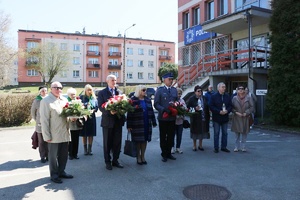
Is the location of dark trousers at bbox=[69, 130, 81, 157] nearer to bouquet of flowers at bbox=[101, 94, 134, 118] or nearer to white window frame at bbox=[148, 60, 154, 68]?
bouquet of flowers at bbox=[101, 94, 134, 118]

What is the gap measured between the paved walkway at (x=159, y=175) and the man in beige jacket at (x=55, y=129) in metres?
0.37

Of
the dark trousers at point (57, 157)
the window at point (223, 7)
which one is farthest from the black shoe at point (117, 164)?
the window at point (223, 7)

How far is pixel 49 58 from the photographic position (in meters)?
48.9

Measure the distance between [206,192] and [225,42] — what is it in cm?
1736

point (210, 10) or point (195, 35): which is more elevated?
point (210, 10)

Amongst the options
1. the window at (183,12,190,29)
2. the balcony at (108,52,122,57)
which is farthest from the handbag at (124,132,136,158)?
the balcony at (108,52,122,57)

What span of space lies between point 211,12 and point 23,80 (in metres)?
46.1

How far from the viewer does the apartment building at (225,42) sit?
15672mm

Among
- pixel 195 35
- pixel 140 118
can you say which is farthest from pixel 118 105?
pixel 195 35

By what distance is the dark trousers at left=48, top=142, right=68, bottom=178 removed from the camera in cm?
536

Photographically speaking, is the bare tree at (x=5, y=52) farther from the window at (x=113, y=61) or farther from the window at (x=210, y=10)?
the window at (x=113, y=61)

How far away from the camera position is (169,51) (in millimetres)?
67812

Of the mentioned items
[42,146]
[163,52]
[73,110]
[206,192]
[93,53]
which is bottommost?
[206,192]

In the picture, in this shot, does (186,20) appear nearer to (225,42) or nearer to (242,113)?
(225,42)
